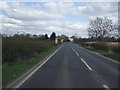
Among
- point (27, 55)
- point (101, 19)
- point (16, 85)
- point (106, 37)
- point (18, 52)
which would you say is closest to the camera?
point (16, 85)

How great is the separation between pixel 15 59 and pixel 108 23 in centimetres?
6470

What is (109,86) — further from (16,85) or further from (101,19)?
(101,19)

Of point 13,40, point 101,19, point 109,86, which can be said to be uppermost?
point 101,19

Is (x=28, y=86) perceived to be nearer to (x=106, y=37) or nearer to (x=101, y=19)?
(x=106, y=37)

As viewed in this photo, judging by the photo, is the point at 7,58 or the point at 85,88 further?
the point at 7,58

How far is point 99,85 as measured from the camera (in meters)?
10.5

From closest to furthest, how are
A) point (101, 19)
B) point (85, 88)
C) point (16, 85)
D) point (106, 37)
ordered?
point (85, 88), point (16, 85), point (106, 37), point (101, 19)

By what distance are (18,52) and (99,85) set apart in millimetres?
12898

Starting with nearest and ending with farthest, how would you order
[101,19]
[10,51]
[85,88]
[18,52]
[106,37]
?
1. [85,88]
2. [10,51]
3. [18,52]
4. [106,37]
5. [101,19]

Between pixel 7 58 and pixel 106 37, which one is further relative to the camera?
pixel 106 37

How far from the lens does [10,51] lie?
2064 cm

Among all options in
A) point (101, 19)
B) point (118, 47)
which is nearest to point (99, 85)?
point (118, 47)

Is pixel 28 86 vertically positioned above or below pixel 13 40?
below

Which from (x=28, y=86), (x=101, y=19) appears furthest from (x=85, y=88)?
(x=101, y=19)
